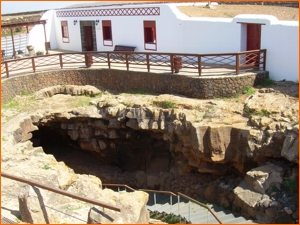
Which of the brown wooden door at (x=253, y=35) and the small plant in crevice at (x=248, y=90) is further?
the brown wooden door at (x=253, y=35)

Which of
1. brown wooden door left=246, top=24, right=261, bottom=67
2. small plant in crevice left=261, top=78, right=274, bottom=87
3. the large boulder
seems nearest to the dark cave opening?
the large boulder

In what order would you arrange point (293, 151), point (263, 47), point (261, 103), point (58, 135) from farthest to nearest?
1. point (58, 135)
2. point (263, 47)
3. point (261, 103)
4. point (293, 151)

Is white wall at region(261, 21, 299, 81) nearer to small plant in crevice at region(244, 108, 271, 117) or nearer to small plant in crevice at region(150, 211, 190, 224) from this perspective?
small plant in crevice at region(244, 108, 271, 117)

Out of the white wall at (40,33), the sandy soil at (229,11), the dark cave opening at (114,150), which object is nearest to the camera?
the dark cave opening at (114,150)

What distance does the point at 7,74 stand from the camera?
1873cm

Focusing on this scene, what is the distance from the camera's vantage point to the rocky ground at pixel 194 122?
1241 cm

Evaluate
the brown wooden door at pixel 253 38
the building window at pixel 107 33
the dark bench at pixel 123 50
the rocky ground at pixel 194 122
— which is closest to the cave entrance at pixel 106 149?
the rocky ground at pixel 194 122

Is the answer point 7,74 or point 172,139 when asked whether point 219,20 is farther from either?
point 7,74

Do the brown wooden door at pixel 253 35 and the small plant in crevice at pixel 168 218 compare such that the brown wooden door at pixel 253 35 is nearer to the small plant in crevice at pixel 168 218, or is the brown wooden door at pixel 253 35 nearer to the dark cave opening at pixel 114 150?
the dark cave opening at pixel 114 150

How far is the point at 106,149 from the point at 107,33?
861 cm

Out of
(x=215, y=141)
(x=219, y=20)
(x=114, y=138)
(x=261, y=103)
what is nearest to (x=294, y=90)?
(x=261, y=103)

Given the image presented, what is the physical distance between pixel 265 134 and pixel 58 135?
10.9 meters

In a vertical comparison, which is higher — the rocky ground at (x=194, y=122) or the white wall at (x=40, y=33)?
the white wall at (x=40, y=33)

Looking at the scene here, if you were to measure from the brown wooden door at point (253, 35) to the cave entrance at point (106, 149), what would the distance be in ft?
20.1
